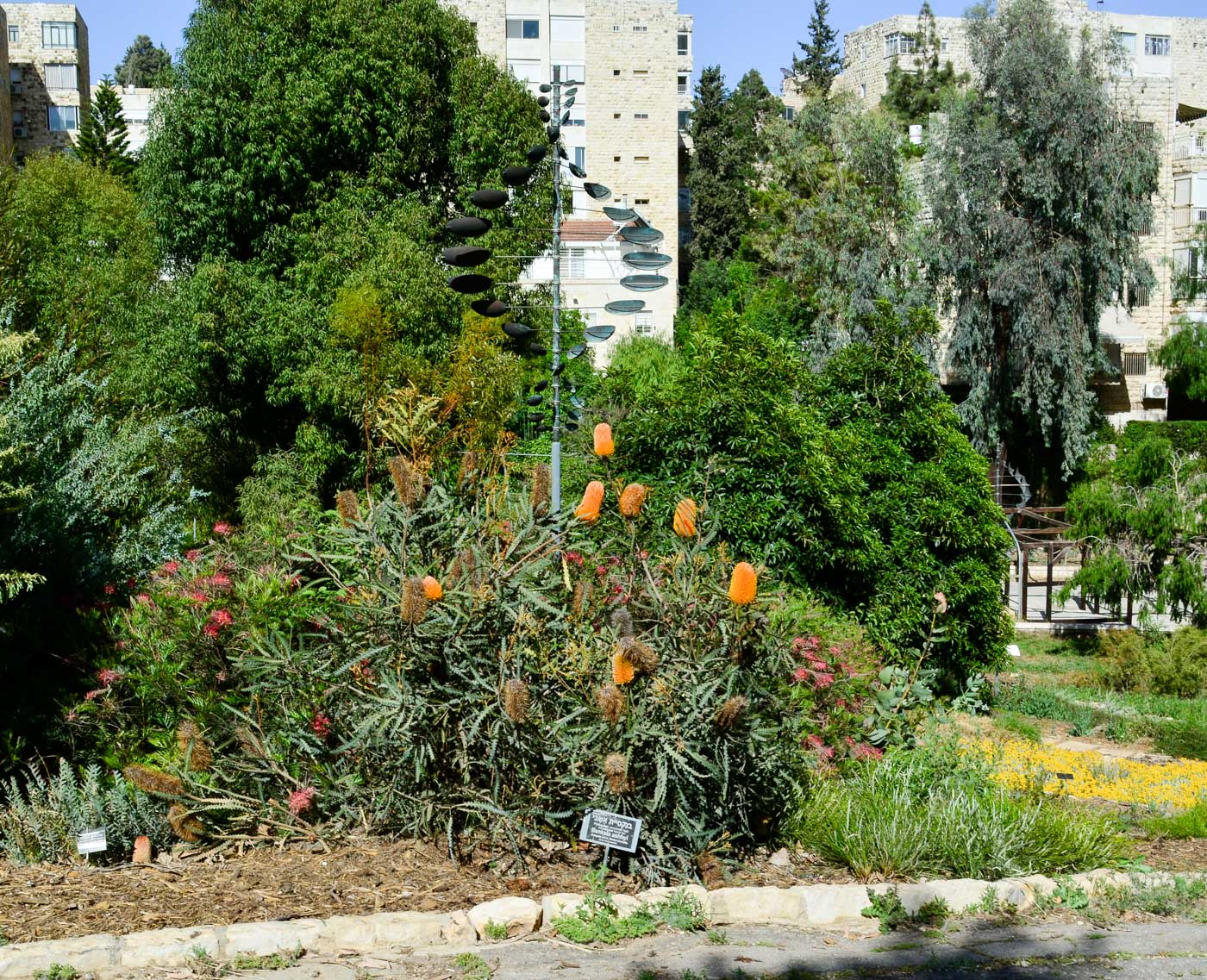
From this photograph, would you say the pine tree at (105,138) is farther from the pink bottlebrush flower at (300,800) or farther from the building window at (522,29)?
the pink bottlebrush flower at (300,800)

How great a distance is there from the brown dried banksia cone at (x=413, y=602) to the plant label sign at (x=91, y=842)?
1.83m

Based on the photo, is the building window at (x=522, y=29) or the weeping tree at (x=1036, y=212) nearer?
the weeping tree at (x=1036, y=212)

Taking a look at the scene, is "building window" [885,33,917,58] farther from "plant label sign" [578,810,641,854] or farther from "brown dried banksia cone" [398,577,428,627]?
"plant label sign" [578,810,641,854]

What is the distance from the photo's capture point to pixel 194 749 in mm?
5770

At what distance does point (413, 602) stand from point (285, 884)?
140 cm

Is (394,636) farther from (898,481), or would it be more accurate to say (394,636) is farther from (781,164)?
(781,164)

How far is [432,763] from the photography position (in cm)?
568

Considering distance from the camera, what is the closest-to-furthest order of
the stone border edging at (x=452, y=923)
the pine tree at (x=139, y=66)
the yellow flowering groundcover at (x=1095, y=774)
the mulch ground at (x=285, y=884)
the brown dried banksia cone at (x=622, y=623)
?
the stone border edging at (x=452, y=923)
the mulch ground at (x=285, y=884)
the brown dried banksia cone at (x=622, y=623)
the yellow flowering groundcover at (x=1095, y=774)
the pine tree at (x=139, y=66)

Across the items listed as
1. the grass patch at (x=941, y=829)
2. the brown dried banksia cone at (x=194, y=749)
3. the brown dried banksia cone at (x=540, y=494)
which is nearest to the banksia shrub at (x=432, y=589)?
the brown dried banksia cone at (x=540, y=494)

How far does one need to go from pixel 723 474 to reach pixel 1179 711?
6271 mm

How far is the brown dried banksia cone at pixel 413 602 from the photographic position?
5293 millimetres

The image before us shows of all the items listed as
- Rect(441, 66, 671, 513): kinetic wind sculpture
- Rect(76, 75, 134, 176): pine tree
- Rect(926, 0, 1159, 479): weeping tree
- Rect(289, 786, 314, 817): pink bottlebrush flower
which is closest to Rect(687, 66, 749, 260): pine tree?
Rect(926, 0, 1159, 479): weeping tree

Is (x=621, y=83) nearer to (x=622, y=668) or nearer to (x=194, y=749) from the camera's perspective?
(x=194, y=749)

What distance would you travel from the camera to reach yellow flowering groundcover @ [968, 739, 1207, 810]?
7535mm
